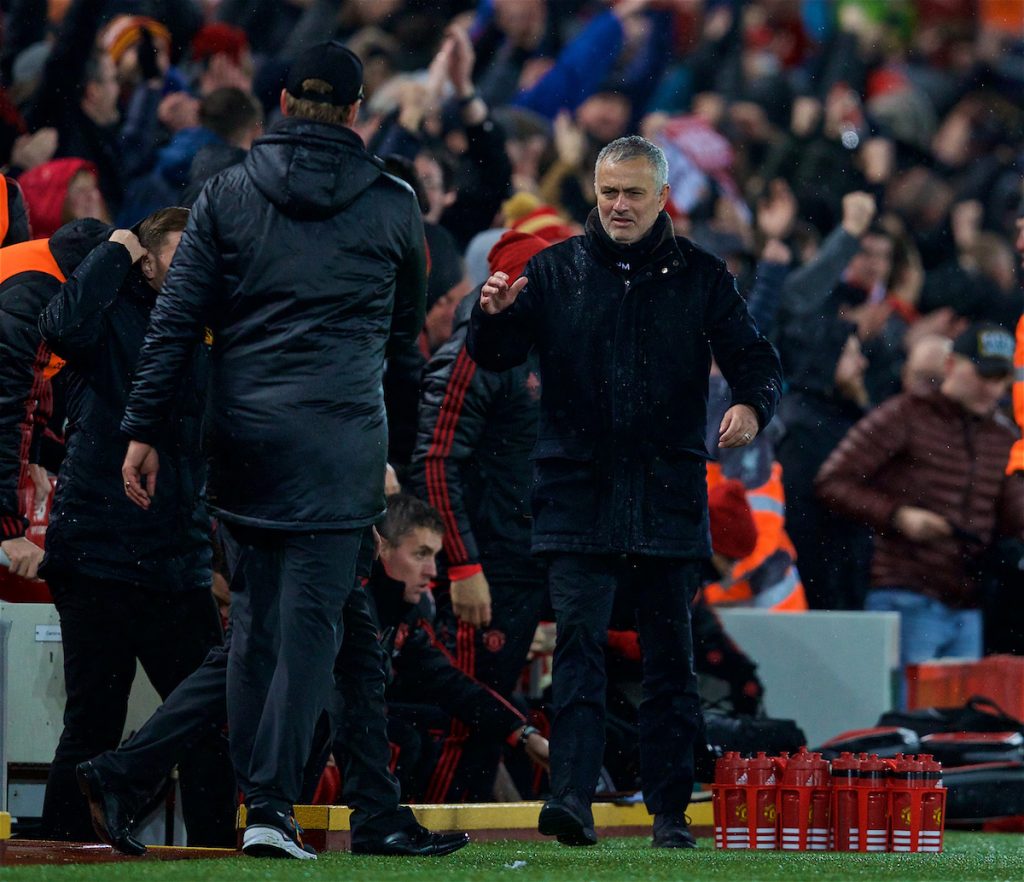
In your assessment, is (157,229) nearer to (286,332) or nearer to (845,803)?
(286,332)

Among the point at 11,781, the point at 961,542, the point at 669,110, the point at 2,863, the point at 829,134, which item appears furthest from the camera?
the point at 669,110

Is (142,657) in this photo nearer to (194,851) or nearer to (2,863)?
(194,851)

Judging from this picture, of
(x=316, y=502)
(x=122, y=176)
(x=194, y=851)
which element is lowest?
(x=194, y=851)

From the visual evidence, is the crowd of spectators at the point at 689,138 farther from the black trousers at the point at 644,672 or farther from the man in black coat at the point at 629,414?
the black trousers at the point at 644,672

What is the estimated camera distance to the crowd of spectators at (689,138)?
9.61 metres

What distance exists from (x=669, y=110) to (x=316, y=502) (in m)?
11.9

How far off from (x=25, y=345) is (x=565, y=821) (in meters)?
2.09

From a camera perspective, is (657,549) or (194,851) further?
(657,549)

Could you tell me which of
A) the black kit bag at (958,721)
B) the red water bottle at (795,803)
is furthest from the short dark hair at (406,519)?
the black kit bag at (958,721)

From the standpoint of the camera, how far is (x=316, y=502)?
17.8ft

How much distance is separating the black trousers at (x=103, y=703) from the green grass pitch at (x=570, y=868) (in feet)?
1.70

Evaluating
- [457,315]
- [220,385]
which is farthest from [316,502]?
[457,315]

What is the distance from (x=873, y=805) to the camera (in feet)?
21.8

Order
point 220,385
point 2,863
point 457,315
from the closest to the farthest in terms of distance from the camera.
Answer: point 2,863 < point 220,385 < point 457,315
